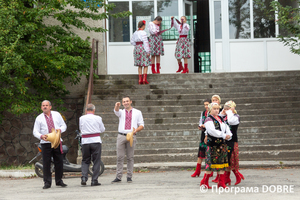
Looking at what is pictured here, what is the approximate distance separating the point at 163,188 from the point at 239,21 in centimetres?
968

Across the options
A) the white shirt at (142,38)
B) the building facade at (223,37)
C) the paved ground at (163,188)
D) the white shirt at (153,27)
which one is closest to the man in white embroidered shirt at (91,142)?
the paved ground at (163,188)

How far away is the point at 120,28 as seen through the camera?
1521 cm

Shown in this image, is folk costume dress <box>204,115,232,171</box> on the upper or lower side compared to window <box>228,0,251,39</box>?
lower

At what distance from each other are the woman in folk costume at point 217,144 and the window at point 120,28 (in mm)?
8985

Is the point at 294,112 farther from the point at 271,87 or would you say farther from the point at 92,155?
the point at 92,155

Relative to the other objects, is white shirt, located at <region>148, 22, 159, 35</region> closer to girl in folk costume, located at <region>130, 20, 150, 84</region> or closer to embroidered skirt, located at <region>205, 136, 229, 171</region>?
girl in folk costume, located at <region>130, 20, 150, 84</region>

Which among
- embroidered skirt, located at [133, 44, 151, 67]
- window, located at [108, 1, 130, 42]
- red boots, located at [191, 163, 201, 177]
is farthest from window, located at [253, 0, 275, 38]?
red boots, located at [191, 163, 201, 177]

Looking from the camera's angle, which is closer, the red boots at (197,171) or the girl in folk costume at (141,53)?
the red boots at (197,171)

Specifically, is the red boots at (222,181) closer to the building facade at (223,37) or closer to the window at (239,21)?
the building facade at (223,37)

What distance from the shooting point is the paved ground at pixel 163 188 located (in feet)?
21.0

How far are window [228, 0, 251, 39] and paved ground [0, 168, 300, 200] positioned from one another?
285 inches

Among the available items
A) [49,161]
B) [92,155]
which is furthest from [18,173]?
[92,155]

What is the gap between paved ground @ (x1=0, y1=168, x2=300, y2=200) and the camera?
6414 millimetres

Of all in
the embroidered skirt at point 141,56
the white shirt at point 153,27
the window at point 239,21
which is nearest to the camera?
the embroidered skirt at point 141,56
